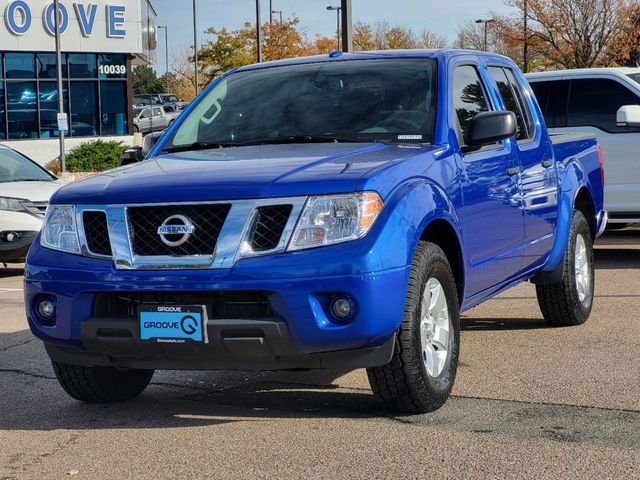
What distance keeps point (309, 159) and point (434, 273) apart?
0.82 m

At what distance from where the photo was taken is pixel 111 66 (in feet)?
144

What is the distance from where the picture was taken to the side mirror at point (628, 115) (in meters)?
11.7

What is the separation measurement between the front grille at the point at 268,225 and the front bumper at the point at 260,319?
9cm

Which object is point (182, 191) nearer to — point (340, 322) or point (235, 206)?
point (235, 206)

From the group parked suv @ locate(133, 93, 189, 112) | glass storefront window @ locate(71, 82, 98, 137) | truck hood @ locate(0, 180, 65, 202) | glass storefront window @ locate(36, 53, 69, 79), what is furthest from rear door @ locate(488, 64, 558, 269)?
parked suv @ locate(133, 93, 189, 112)

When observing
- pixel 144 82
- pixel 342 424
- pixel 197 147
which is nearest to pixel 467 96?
pixel 197 147

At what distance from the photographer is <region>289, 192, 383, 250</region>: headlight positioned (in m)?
5.01

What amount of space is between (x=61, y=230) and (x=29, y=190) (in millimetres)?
7860

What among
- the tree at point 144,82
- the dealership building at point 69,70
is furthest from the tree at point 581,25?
the tree at point 144,82

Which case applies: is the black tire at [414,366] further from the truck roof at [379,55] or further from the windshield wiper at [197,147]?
the truck roof at [379,55]

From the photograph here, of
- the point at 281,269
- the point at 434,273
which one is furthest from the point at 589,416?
the point at 281,269

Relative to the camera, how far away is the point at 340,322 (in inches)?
198

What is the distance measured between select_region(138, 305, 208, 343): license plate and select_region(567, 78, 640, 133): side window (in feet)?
27.3

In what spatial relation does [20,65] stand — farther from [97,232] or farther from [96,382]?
[97,232]
